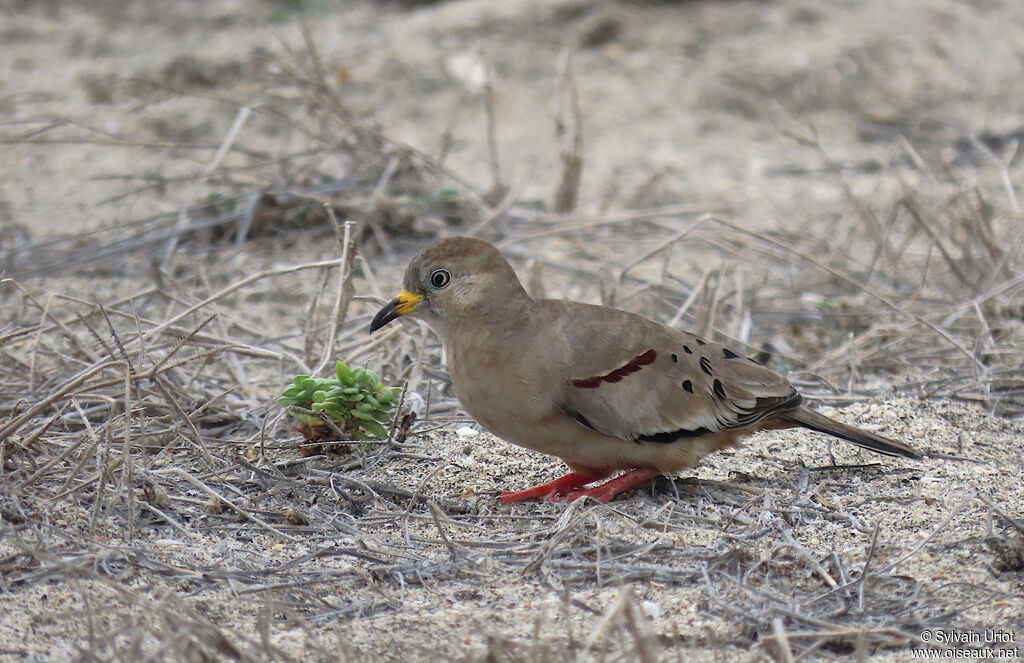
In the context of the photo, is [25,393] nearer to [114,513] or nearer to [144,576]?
[114,513]

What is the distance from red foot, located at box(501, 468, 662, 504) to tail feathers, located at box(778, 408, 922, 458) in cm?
55

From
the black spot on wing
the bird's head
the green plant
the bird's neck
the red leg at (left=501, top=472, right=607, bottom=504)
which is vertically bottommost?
the red leg at (left=501, top=472, right=607, bottom=504)

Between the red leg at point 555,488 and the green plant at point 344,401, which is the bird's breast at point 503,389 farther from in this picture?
the green plant at point 344,401

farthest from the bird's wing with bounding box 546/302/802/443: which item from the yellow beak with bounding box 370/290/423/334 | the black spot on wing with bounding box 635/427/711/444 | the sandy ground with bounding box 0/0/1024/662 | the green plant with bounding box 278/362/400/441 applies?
the green plant with bounding box 278/362/400/441

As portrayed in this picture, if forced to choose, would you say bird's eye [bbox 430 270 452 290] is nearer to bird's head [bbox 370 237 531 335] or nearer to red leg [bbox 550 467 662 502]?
bird's head [bbox 370 237 531 335]

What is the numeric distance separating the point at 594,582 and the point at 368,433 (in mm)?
1197

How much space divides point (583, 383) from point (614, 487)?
0.39 m

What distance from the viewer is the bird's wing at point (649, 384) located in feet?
11.5

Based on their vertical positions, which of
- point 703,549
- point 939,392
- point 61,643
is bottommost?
point 939,392

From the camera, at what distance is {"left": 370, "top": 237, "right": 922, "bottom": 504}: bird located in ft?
11.4

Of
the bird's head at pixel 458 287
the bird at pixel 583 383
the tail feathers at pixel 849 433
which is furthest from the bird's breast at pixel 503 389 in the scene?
the tail feathers at pixel 849 433

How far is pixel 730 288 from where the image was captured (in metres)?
5.68

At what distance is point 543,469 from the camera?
4.01m

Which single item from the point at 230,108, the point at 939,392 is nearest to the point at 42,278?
the point at 230,108
